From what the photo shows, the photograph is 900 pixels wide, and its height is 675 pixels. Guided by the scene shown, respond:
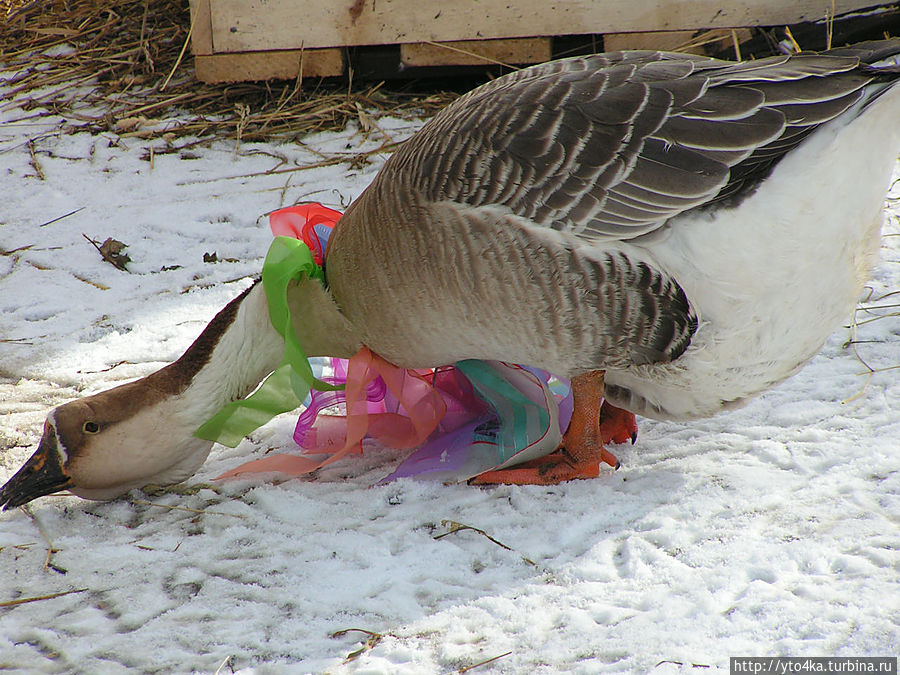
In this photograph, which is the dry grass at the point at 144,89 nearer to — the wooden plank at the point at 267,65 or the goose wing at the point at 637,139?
the wooden plank at the point at 267,65

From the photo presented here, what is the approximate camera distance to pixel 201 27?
464cm

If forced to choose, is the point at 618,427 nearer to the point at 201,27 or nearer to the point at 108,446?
the point at 108,446

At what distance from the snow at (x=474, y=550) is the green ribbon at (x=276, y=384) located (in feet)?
0.66

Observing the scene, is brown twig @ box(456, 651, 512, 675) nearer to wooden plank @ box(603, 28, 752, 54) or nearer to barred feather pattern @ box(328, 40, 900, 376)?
barred feather pattern @ box(328, 40, 900, 376)

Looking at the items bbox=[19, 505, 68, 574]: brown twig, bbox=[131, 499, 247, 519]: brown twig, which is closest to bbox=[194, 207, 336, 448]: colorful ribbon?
bbox=[131, 499, 247, 519]: brown twig

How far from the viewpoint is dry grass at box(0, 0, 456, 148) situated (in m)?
4.83

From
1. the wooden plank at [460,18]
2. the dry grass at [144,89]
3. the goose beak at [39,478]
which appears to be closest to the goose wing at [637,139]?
the goose beak at [39,478]

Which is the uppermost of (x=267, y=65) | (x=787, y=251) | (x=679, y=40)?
(x=679, y=40)

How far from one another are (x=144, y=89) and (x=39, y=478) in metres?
3.61

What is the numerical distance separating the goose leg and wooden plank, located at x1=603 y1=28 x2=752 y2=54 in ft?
8.70

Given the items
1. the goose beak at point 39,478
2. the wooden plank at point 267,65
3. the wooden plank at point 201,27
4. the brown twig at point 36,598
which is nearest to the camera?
the brown twig at point 36,598

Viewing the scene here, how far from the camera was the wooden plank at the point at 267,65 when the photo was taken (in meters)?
4.76

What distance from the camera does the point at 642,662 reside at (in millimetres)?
1721

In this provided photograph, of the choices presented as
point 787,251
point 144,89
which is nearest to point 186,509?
point 787,251
